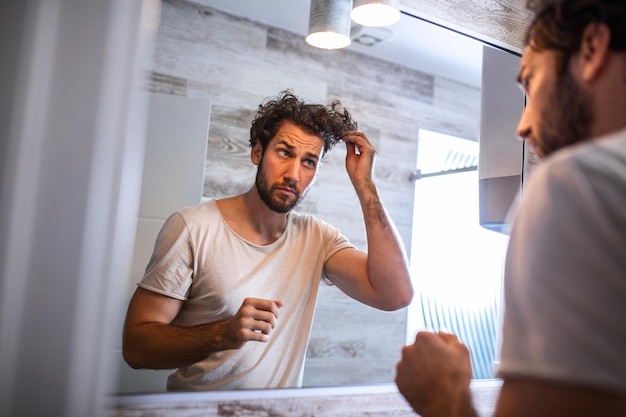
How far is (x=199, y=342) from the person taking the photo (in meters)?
0.97

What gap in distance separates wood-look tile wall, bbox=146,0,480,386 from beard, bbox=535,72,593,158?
562mm

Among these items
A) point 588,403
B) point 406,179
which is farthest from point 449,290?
point 588,403

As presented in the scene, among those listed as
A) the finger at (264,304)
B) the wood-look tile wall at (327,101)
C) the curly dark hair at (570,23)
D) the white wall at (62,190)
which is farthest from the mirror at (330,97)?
the curly dark hair at (570,23)

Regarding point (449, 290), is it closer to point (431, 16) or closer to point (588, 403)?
point (431, 16)

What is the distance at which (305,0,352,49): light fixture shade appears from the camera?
44.6 inches

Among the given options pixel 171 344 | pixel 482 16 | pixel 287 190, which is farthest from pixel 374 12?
pixel 171 344

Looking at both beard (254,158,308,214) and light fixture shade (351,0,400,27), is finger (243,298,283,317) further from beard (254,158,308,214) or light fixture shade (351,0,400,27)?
light fixture shade (351,0,400,27)

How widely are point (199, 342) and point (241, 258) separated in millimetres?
173

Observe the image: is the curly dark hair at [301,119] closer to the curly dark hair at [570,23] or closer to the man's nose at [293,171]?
the man's nose at [293,171]

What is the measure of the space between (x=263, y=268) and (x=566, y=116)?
635 mm

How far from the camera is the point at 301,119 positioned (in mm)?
1098

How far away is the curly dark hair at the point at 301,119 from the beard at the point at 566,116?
0.55m

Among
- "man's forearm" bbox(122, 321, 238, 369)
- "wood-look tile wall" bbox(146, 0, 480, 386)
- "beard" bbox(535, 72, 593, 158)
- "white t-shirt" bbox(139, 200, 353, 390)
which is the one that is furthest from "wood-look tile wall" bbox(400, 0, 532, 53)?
"man's forearm" bbox(122, 321, 238, 369)

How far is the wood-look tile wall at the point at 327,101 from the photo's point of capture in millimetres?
1010
